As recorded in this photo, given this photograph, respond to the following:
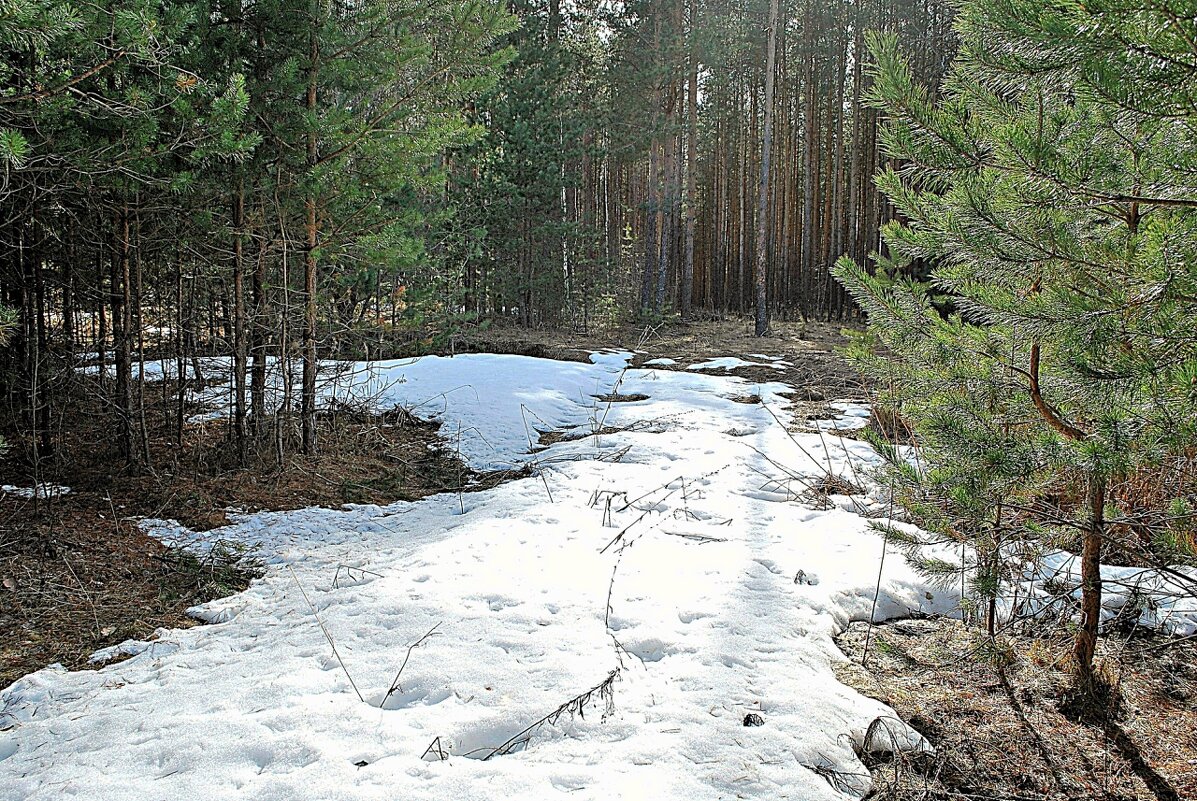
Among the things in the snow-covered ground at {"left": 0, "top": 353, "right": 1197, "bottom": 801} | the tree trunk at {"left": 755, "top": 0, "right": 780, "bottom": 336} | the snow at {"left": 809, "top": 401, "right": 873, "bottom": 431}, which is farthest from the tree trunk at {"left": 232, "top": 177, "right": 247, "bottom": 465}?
the tree trunk at {"left": 755, "top": 0, "right": 780, "bottom": 336}

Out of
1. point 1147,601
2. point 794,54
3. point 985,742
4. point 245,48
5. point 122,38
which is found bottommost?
point 985,742

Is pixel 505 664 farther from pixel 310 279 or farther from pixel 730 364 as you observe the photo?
pixel 730 364

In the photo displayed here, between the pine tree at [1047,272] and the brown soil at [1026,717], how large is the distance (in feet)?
0.59

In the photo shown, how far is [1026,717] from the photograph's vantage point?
219cm

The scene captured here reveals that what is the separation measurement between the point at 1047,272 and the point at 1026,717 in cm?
130

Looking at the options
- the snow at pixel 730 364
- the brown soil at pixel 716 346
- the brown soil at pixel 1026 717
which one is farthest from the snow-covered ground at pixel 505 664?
the snow at pixel 730 364

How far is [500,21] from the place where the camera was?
466cm

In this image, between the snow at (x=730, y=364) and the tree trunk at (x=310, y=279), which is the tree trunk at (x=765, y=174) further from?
the tree trunk at (x=310, y=279)

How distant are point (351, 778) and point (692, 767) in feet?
2.77

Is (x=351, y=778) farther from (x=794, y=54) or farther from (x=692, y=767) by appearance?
(x=794, y=54)

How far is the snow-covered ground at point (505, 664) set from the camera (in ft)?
6.09

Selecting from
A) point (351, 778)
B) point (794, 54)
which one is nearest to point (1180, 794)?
point (351, 778)

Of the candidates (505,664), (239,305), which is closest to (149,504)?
(239,305)

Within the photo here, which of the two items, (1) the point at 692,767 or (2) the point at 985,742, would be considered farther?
(2) the point at 985,742
